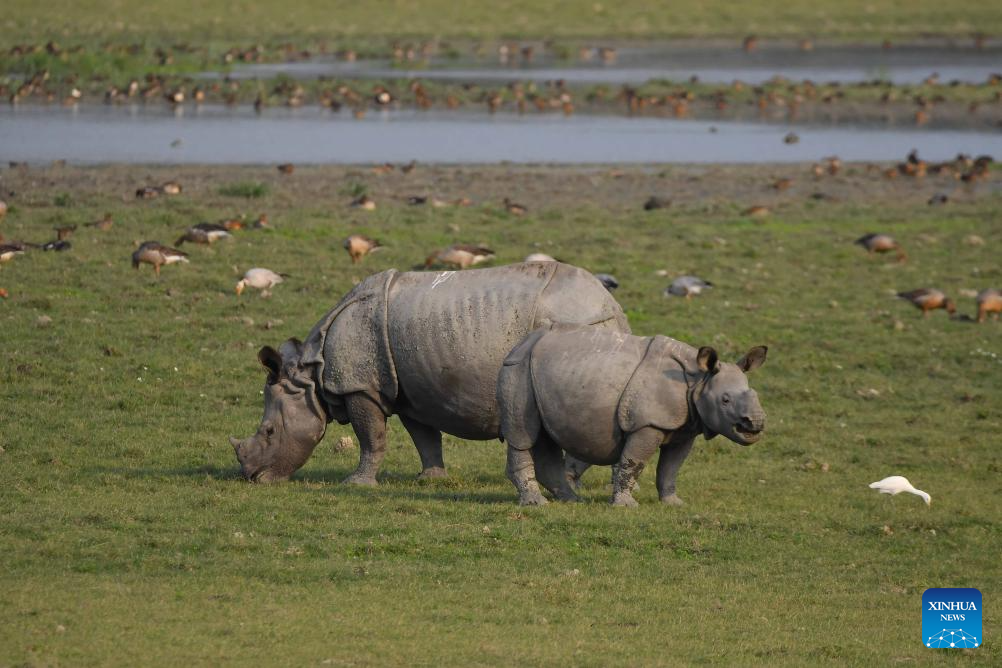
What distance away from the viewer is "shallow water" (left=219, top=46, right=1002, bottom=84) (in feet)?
179

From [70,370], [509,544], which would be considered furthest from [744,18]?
[509,544]

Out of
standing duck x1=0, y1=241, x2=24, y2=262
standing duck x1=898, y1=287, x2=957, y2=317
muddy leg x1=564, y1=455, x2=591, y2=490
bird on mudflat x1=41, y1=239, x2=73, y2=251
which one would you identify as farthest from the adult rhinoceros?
standing duck x1=898, y1=287, x2=957, y2=317

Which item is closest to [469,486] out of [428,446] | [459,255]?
[428,446]

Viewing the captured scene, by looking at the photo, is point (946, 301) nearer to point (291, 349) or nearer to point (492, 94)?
point (291, 349)

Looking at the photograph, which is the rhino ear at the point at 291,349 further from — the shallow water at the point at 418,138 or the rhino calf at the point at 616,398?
the shallow water at the point at 418,138

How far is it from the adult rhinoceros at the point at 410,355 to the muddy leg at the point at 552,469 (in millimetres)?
513

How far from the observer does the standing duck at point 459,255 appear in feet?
69.7

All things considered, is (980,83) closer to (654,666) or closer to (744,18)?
(744,18)

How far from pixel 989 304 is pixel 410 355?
1149cm

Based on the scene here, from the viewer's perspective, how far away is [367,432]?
1247 centimetres

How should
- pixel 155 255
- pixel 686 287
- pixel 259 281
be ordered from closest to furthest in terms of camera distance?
pixel 259 281, pixel 155 255, pixel 686 287

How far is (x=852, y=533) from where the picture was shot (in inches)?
467

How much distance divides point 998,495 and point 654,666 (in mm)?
6385

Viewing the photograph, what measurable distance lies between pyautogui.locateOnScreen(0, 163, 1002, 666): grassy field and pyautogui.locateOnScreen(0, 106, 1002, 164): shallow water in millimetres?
8579
